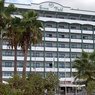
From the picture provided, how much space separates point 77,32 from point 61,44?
674 cm

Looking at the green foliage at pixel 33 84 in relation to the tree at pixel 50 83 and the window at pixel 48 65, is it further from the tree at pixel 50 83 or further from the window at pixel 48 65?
the window at pixel 48 65

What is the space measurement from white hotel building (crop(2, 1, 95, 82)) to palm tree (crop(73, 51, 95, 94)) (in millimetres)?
41415

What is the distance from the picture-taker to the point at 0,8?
43375 millimetres

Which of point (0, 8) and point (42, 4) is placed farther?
point (42, 4)

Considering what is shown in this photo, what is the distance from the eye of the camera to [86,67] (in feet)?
191

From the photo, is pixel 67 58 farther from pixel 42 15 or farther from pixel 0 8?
pixel 0 8

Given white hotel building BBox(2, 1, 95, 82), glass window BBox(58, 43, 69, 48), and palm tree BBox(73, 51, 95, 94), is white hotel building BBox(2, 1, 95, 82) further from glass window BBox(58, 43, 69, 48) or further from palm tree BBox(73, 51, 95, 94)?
palm tree BBox(73, 51, 95, 94)

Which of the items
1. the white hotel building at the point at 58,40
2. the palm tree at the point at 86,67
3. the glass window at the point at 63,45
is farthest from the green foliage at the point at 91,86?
the glass window at the point at 63,45

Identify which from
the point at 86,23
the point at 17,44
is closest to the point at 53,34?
the point at 86,23

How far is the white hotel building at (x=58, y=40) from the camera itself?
103 m

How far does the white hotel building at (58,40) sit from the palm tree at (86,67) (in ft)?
136

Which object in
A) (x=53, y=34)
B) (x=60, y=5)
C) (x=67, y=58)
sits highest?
(x=60, y=5)

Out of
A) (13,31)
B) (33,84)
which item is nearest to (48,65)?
(13,31)

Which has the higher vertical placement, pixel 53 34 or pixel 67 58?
pixel 53 34
